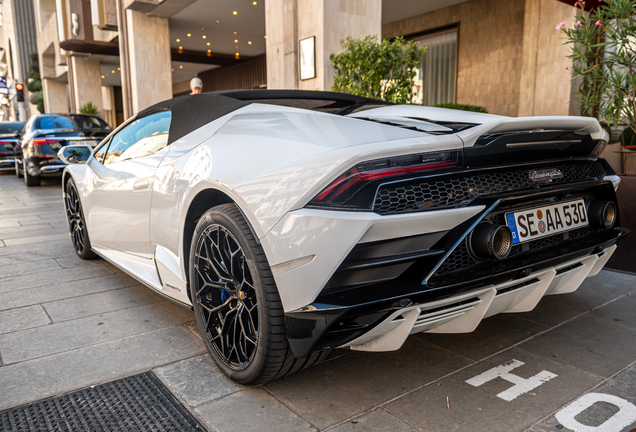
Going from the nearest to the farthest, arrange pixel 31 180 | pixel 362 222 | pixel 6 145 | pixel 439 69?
pixel 362 222 < pixel 31 180 < pixel 6 145 < pixel 439 69

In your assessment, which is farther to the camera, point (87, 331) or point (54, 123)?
point (54, 123)

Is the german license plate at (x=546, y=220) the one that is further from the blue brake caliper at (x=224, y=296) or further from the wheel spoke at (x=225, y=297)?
the blue brake caliper at (x=224, y=296)

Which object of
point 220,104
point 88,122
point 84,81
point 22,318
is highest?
point 84,81

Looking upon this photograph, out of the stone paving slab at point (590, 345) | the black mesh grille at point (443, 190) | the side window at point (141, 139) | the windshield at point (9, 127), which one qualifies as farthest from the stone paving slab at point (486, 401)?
the windshield at point (9, 127)

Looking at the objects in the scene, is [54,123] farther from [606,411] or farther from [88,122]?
[606,411]

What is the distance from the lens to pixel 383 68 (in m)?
5.86

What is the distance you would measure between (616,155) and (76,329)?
4293mm

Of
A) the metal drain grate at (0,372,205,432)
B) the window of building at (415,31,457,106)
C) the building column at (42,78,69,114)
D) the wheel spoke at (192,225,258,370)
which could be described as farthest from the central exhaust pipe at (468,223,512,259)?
the building column at (42,78,69,114)

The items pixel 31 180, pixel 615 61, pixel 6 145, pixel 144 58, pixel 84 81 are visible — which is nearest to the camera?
pixel 615 61

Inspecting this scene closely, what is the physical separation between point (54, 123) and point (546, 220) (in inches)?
430

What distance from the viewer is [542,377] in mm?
2016

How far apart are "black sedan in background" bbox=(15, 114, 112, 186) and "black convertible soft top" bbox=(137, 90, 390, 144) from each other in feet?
26.8

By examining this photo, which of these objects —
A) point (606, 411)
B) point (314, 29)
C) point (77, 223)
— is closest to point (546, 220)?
point (606, 411)

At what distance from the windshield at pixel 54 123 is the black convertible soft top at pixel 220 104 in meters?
8.65
